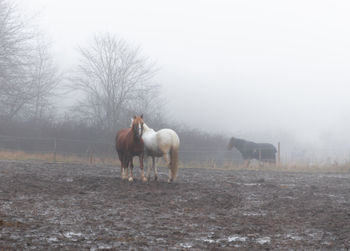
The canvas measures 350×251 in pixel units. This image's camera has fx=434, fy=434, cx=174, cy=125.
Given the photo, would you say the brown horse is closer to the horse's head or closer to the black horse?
the horse's head

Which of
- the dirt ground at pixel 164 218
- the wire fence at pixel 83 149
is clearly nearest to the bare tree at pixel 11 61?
the wire fence at pixel 83 149

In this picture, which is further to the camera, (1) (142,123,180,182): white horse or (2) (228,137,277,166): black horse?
(2) (228,137,277,166): black horse

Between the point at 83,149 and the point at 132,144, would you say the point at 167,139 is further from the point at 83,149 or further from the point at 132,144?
the point at 83,149

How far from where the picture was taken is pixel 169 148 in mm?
11914

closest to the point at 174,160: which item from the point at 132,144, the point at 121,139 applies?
the point at 132,144

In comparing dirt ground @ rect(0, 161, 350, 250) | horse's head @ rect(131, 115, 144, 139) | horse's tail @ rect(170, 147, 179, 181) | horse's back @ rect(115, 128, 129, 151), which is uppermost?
horse's head @ rect(131, 115, 144, 139)

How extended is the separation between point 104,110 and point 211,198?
25173mm

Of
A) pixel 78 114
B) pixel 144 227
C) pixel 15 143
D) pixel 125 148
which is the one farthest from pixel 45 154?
pixel 144 227

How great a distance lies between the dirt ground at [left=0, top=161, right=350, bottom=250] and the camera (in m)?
4.71

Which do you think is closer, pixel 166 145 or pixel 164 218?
pixel 164 218

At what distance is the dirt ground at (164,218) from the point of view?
15.5ft

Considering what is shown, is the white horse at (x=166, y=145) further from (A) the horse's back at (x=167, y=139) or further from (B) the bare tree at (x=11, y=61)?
(B) the bare tree at (x=11, y=61)

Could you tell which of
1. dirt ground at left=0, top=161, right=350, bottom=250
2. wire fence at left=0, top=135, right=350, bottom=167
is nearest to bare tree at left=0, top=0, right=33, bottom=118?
wire fence at left=0, top=135, right=350, bottom=167

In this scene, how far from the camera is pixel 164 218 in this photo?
20.7ft
